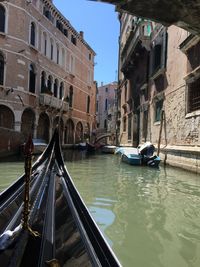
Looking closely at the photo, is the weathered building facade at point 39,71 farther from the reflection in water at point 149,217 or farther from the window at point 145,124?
the reflection in water at point 149,217

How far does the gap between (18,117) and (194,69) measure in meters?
9.04

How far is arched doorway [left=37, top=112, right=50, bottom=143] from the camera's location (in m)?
18.4

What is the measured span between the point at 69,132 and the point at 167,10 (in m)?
20.7

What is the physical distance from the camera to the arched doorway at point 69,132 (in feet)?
74.9

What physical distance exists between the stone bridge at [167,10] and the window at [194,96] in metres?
5.43

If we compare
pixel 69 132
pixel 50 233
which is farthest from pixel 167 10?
pixel 69 132

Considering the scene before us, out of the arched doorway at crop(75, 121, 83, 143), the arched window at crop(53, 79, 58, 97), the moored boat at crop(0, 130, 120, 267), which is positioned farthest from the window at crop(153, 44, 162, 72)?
the arched doorway at crop(75, 121, 83, 143)

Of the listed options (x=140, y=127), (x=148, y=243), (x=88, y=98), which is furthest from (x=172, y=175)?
(x=88, y=98)

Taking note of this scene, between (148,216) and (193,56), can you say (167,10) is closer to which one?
(148,216)

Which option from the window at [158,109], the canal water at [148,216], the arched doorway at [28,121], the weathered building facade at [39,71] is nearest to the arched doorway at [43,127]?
the weathered building facade at [39,71]

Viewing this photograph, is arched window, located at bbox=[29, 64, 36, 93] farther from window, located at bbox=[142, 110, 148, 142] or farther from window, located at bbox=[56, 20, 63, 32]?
window, located at bbox=[142, 110, 148, 142]

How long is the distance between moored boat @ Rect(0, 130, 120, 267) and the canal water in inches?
21.9

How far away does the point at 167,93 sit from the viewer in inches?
425

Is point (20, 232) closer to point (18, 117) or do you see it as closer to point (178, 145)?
point (178, 145)
